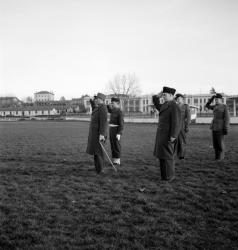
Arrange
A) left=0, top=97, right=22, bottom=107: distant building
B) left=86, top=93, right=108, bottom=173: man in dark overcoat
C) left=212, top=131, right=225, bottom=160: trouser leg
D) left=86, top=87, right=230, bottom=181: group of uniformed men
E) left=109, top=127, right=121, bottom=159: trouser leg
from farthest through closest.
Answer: left=0, top=97, right=22, bottom=107: distant building, left=212, top=131, right=225, bottom=160: trouser leg, left=109, top=127, right=121, bottom=159: trouser leg, left=86, top=93, right=108, bottom=173: man in dark overcoat, left=86, top=87, right=230, bottom=181: group of uniformed men

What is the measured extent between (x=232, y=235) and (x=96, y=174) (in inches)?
166

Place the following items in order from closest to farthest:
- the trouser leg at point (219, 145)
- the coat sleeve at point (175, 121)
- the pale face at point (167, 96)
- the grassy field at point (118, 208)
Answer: the grassy field at point (118, 208), the coat sleeve at point (175, 121), the pale face at point (167, 96), the trouser leg at point (219, 145)

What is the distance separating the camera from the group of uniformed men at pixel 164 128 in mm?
6602

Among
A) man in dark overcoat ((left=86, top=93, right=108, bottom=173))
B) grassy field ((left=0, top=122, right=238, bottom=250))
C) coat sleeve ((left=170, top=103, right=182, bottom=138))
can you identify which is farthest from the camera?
man in dark overcoat ((left=86, top=93, right=108, bottom=173))

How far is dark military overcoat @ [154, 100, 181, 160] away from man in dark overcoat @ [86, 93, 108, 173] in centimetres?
161

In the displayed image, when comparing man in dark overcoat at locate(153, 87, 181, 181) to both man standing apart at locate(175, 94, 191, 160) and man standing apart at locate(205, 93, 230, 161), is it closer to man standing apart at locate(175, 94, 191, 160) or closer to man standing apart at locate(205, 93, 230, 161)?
man standing apart at locate(175, 94, 191, 160)

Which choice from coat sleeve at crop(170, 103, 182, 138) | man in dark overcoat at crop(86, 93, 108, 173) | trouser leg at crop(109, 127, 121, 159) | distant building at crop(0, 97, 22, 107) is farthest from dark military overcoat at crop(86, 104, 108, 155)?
distant building at crop(0, 97, 22, 107)

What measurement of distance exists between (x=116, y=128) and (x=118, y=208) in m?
4.53

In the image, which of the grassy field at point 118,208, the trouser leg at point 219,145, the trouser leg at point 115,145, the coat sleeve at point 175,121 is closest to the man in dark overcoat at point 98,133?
the grassy field at point 118,208

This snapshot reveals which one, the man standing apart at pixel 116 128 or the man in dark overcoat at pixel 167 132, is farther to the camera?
the man standing apart at pixel 116 128

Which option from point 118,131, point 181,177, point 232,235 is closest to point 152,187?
point 181,177

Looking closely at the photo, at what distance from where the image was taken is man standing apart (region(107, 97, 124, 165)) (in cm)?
880

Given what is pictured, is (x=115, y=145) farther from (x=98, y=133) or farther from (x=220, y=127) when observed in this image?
(x=220, y=127)

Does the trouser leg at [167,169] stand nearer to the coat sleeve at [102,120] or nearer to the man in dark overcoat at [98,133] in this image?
the man in dark overcoat at [98,133]
